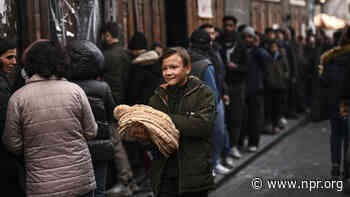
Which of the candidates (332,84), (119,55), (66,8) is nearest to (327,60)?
(332,84)

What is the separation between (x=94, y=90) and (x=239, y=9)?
895 cm

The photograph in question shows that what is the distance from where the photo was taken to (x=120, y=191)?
264 inches

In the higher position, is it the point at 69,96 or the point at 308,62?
the point at 69,96

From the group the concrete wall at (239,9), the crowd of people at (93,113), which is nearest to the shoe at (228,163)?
the crowd of people at (93,113)

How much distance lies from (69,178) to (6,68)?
1.12 m

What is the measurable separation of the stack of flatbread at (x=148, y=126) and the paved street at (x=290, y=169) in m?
3.23

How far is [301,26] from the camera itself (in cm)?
1936

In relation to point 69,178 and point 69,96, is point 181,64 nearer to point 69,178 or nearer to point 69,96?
point 69,96

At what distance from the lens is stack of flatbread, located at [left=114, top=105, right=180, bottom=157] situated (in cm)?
362

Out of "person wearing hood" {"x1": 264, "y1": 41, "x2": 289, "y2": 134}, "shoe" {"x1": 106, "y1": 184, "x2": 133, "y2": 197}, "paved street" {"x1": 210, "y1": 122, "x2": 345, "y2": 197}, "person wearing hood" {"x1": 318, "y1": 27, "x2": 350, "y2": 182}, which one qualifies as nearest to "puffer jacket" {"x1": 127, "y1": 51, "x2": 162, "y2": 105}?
"shoe" {"x1": 106, "y1": 184, "x2": 133, "y2": 197}

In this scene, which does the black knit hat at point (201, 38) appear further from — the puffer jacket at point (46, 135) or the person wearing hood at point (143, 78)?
the puffer jacket at point (46, 135)

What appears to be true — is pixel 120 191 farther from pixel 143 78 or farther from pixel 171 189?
pixel 171 189

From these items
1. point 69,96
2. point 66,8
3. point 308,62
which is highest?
point 66,8

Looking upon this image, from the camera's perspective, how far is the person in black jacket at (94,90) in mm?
4422
